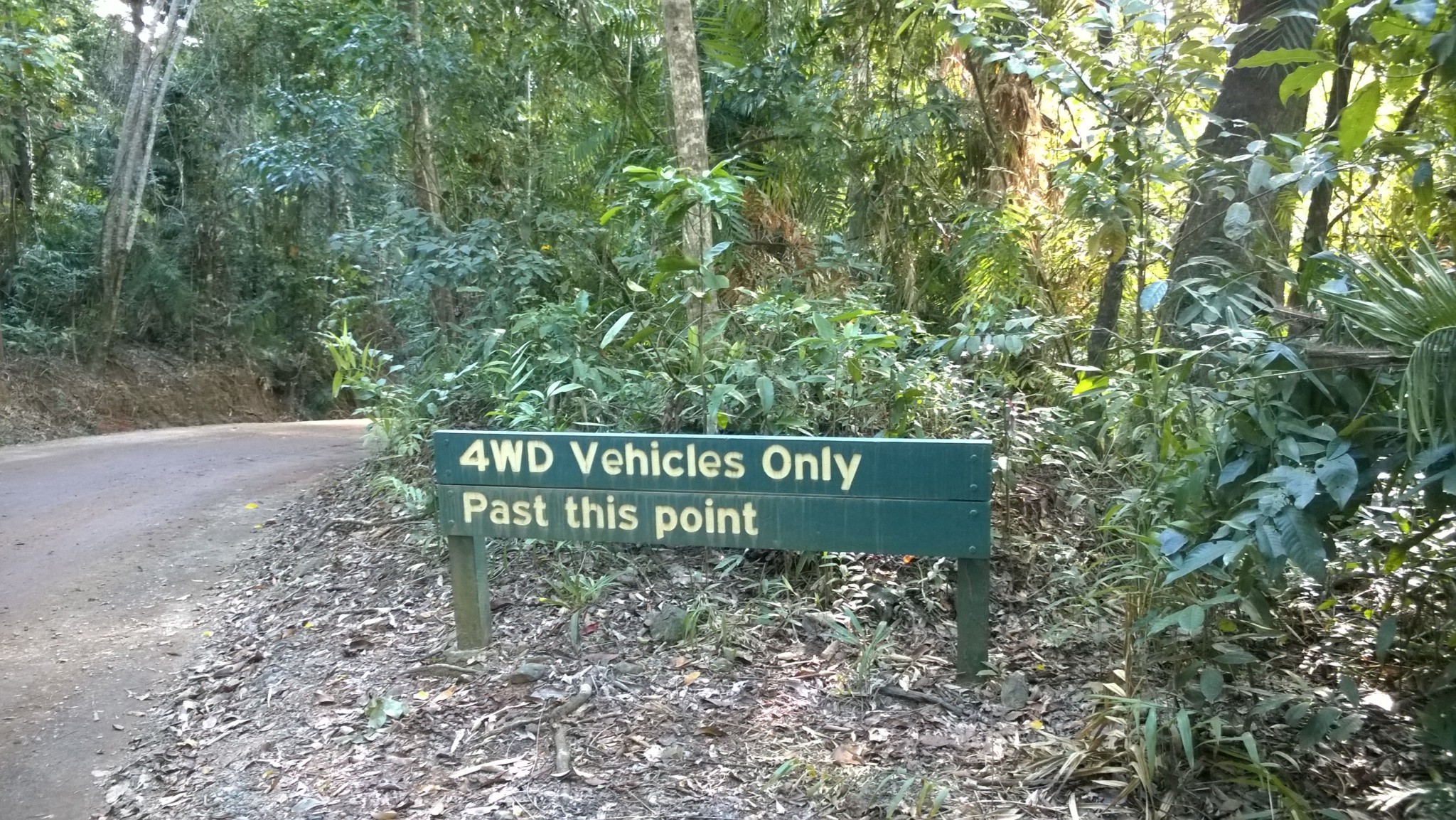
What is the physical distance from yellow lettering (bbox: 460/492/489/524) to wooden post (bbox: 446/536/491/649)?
0.12 meters

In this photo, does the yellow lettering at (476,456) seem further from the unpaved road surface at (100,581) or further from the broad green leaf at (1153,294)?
the broad green leaf at (1153,294)

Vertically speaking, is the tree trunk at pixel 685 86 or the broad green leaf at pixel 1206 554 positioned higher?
the tree trunk at pixel 685 86

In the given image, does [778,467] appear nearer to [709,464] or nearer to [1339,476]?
[709,464]

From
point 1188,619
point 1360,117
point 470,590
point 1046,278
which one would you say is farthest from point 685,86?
point 1188,619

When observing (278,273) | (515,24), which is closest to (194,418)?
(278,273)

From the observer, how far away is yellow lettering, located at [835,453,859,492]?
3672mm

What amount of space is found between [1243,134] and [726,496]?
11.0ft

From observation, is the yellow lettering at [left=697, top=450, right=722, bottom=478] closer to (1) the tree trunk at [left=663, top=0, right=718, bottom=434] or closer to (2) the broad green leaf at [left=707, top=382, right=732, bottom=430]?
(2) the broad green leaf at [left=707, top=382, right=732, bottom=430]

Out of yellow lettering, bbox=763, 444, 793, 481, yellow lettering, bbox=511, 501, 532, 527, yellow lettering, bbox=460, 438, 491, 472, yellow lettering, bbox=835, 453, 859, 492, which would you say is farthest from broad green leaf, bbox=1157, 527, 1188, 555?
yellow lettering, bbox=460, 438, 491, 472

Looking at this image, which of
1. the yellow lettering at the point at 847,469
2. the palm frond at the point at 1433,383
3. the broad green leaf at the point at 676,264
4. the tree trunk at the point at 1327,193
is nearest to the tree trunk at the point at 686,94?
the broad green leaf at the point at 676,264

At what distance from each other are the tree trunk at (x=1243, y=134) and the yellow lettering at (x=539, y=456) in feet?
9.32

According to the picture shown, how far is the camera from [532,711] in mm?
3785

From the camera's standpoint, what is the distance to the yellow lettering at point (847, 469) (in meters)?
3.67

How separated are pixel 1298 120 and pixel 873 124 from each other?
121 inches
